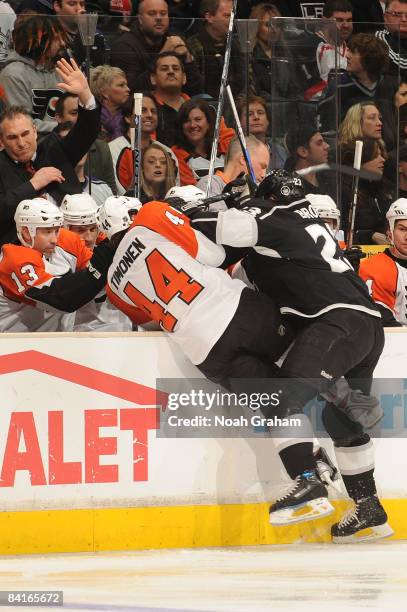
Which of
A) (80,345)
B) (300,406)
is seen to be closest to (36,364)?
(80,345)

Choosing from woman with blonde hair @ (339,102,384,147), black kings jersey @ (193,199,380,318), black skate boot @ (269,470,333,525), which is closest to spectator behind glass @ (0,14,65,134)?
woman with blonde hair @ (339,102,384,147)

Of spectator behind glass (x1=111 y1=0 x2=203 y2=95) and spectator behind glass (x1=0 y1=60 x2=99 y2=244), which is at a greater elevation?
spectator behind glass (x1=111 y1=0 x2=203 y2=95)

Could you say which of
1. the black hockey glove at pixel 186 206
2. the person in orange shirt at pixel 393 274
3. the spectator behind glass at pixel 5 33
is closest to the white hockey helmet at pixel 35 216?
the black hockey glove at pixel 186 206

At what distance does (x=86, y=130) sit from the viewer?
6.66 metres

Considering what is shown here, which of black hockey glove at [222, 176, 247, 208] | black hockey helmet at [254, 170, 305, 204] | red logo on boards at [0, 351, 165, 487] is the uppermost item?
black hockey helmet at [254, 170, 305, 204]

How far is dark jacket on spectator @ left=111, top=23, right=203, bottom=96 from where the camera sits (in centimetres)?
709

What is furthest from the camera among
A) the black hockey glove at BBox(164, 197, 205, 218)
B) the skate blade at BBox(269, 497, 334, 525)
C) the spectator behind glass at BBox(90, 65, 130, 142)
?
the spectator behind glass at BBox(90, 65, 130, 142)

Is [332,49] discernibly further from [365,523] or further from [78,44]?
[365,523]

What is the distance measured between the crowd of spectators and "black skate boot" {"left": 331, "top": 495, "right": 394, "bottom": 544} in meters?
2.13

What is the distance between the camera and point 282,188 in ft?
17.4

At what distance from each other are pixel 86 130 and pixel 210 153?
2.78ft

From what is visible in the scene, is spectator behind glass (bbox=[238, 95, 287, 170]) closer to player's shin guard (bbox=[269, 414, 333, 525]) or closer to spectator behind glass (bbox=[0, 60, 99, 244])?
spectator behind glass (bbox=[0, 60, 99, 244])

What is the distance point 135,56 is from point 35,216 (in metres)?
1.66

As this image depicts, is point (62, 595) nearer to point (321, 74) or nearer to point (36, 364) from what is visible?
point (36, 364)
